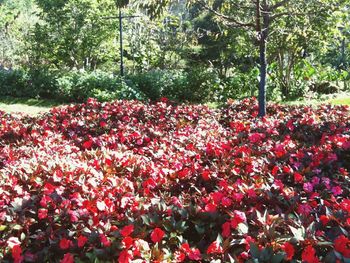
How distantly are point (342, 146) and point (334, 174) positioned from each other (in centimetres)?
65

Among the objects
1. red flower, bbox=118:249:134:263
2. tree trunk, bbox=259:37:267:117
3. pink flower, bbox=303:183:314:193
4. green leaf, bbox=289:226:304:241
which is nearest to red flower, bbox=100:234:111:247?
red flower, bbox=118:249:134:263

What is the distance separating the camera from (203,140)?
4531 mm

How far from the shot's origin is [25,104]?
12227 mm

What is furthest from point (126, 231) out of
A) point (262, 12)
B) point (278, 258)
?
point (262, 12)

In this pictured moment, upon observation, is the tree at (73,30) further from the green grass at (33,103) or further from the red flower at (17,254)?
the red flower at (17,254)

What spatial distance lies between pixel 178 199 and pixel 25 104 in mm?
10410

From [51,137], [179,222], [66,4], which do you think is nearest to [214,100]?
[66,4]

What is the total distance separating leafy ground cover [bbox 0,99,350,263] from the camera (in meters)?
2.16

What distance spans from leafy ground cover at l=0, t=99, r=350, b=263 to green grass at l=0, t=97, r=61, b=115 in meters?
6.90

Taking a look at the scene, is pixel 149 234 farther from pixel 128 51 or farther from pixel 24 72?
pixel 128 51

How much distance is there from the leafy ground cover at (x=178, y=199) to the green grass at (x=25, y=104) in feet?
22.6

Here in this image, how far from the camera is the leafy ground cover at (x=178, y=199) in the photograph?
7.09 feet

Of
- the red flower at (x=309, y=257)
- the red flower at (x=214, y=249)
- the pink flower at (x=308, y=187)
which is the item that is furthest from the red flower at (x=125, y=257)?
the pink flower at (x=308, y=187)

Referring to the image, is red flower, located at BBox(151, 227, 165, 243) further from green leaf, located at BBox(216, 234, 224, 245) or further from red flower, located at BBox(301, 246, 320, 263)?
red flower, located at BBox(301, 246, 320, 263)
